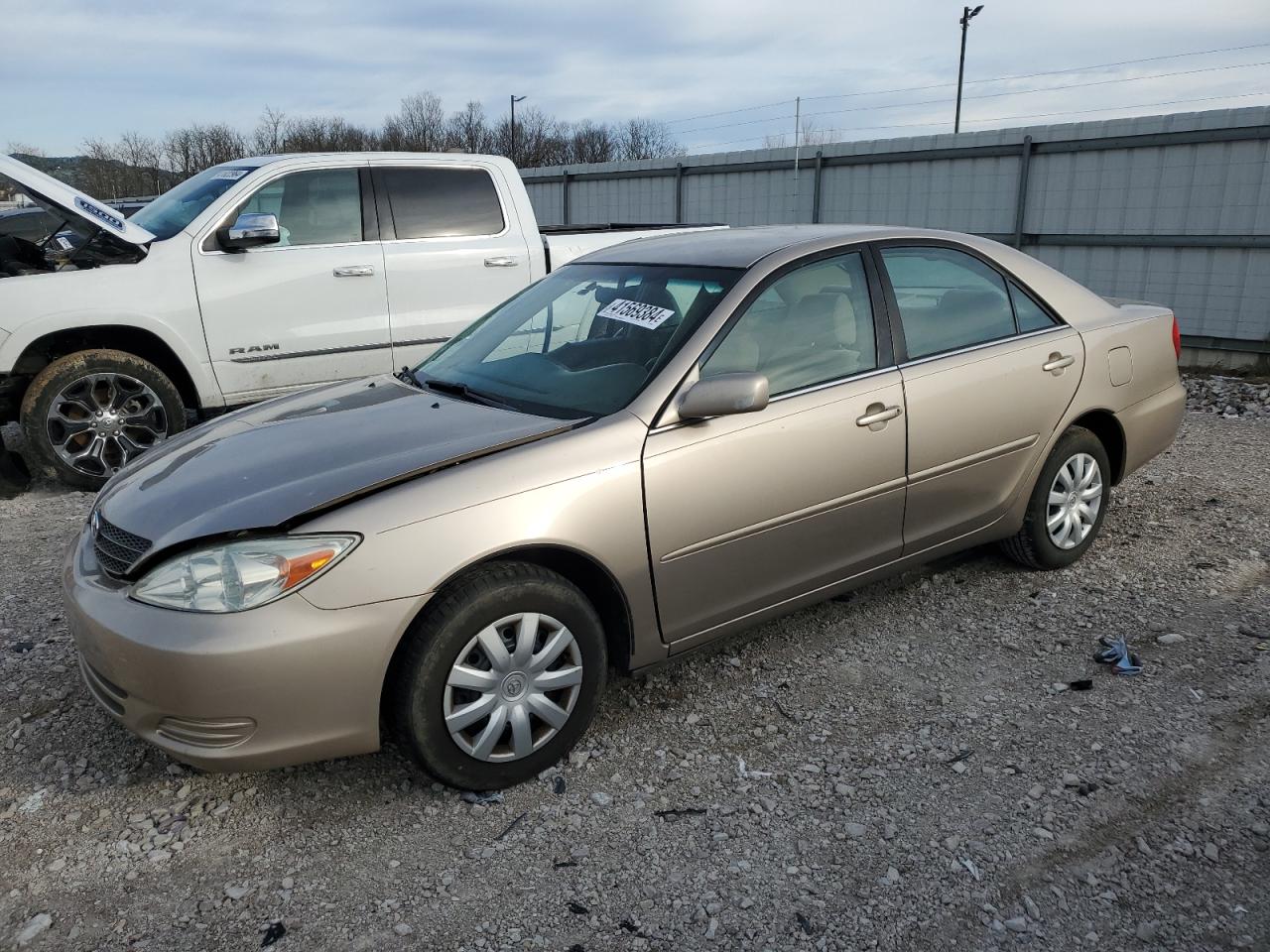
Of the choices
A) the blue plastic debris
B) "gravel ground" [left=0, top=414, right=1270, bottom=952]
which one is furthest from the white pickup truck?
the blue plastic debris

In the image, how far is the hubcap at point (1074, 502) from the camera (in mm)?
4391

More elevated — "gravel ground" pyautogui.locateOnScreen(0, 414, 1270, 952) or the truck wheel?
the truck wheel

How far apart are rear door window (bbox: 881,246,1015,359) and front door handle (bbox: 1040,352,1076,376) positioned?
0.67ft

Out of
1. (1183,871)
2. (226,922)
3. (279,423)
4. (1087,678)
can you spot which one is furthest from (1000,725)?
(279,423)

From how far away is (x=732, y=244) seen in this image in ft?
12.6

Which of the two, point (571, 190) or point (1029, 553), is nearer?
point (1029, 553)

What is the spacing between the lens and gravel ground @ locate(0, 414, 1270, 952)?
2441 millimetres

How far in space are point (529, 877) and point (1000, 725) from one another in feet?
5.53

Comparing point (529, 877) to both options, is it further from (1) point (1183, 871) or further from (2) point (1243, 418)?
(2) point (1243, 418)

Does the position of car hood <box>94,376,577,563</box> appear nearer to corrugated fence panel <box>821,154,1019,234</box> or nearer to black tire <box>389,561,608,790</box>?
black tire <box>389,561,608,790</box>

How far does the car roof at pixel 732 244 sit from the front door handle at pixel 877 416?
696 mm

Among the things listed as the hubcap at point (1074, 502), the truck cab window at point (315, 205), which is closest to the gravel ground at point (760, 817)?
the hubcap at point (1074, 502)

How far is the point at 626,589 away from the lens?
304 centimetres

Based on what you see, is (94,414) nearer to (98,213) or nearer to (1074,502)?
(98,213)
